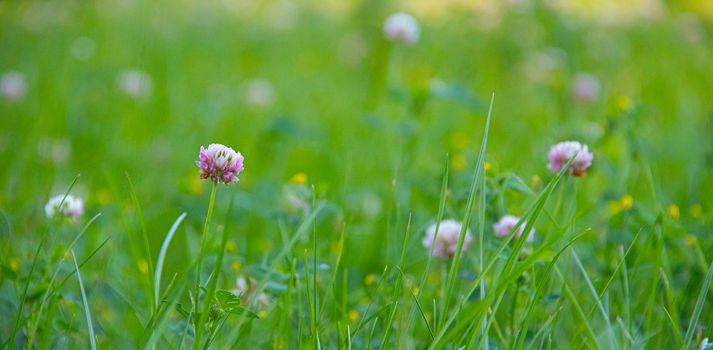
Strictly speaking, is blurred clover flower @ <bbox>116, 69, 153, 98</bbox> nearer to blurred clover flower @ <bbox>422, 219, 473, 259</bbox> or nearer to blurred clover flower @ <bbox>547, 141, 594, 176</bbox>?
blurred clover flower @ <bbox>422, 219, 473, 259</bbox>

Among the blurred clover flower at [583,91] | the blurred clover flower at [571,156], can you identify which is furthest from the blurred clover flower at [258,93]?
the blurred clover flower at [571,156]

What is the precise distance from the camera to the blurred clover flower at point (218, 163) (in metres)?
0.90

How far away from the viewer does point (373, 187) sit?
2.01 metres

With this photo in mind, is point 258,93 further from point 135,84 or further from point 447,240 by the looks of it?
point 447,240

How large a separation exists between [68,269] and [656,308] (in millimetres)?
1008

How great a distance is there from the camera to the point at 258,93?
2.78 meters

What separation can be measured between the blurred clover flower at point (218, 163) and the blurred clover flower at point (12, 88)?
1735 mm

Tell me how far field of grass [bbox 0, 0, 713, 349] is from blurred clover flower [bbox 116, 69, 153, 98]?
0.04 ft

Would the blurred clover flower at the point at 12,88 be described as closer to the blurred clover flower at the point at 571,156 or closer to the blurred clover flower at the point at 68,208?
the blurred clover flower at the point at 68,208

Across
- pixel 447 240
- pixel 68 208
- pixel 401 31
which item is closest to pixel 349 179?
pixel 401 31

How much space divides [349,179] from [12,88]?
1244mm

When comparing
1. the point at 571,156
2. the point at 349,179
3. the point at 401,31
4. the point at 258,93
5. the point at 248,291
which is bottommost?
the point at 258,93

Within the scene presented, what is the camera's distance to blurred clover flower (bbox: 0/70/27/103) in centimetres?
235

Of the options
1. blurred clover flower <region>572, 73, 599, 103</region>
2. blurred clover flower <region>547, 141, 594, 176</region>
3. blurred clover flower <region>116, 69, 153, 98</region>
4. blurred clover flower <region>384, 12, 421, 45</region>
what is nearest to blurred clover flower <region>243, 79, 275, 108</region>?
blurred clover flower <region>116, 69, 153, 98</region>
